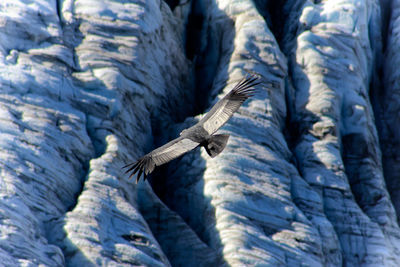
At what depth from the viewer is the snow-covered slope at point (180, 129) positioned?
14.4 m

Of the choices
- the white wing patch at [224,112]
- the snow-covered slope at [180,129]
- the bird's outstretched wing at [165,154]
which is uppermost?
the white wing patch at [224,112]

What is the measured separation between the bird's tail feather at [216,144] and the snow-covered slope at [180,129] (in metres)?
4.34

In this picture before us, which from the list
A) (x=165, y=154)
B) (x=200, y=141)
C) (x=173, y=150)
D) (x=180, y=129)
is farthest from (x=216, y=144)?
(x=180, y=129)

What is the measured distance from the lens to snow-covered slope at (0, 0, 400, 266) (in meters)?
14.4

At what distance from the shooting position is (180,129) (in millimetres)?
18750

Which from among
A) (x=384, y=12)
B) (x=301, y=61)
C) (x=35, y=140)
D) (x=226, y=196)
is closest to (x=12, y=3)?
(x=35, y=140)

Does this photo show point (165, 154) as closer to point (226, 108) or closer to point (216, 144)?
point (216, 144)

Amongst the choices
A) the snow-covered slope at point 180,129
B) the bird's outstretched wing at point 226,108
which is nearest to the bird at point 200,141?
the bird's outstretched wing at point 226,108

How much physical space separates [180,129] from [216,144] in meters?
8.24

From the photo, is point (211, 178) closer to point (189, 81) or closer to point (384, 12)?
point (189, 81)

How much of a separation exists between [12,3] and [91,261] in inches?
342

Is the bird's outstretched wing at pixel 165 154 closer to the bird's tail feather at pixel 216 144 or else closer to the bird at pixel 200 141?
the bird at pixel 200 141

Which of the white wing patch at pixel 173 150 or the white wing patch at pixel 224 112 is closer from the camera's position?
the white wing patch at pixel 173 150

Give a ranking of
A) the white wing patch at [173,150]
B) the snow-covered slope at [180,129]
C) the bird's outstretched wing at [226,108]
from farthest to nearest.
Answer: the snow-covered slope at [180,129] → the bird's outstretched wing at [226,108] → the white wing patch at [173,150]
